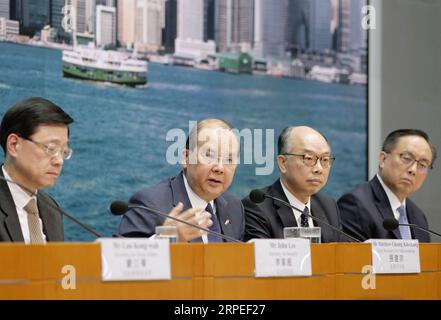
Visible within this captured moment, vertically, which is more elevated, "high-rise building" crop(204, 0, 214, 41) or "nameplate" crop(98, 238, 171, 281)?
"high-rise building" crop(204, 0, 214, 41)

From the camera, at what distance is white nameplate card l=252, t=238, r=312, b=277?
3.17 m

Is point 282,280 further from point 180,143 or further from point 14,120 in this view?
point 180,143

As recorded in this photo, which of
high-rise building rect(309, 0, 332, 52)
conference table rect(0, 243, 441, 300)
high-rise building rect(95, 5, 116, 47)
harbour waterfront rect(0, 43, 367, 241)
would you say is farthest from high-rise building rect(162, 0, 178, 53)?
conference table rect(0, 243, 441, 300)

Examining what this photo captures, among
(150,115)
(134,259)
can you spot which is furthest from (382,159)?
(134,259)

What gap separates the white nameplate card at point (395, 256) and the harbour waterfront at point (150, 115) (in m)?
2.35

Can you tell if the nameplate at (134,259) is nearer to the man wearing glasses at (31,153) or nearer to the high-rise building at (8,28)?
the man wearing glasses at (31,153)

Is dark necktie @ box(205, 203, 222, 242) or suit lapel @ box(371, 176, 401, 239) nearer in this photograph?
dark necktie @ box(205, 203, 222, 242)

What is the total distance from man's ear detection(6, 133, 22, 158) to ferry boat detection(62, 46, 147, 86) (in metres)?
1.75

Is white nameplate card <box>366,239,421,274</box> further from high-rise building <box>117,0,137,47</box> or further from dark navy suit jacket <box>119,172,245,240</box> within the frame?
high-rise building <box>117,0,137,47</box>

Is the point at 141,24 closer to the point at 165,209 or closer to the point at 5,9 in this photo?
the point at 5,9

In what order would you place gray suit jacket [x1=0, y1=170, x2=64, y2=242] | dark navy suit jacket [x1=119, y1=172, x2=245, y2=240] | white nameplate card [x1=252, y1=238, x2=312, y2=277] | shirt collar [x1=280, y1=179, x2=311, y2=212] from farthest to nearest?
1. shirt collar [x1=280, y1=179, x2=311, y2=212]
2. dark navy suit jacket [x1=119, y1=172, x2=245, y2=240]
3. gray suit jacket [x1=0, y1=170, x2=64, y2=242]
4. white nameplate card [x1=252, y1=238, x2=312, y2=277]

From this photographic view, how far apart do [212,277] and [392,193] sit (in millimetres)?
1996

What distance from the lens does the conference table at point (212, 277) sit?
2.71 m
